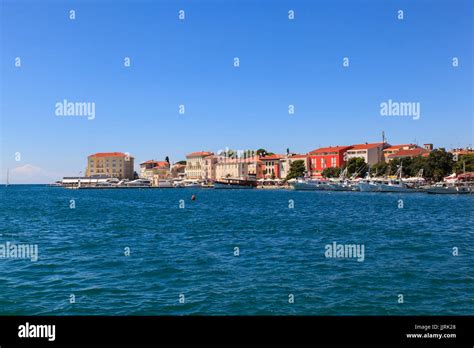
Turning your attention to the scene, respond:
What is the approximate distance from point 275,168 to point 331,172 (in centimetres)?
3108

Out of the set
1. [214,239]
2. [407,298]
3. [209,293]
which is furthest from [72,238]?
[407,298]

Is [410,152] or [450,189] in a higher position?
[410,152]

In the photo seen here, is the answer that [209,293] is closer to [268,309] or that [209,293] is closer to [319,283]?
[268,309]

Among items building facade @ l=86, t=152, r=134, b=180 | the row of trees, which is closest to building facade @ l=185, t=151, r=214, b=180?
building facade @ l=86, t=152, r=134, b=180

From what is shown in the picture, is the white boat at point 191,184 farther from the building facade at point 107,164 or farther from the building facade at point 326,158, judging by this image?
the building facade at point 326,158

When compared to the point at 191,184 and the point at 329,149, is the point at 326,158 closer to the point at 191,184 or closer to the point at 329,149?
the point at 329,149

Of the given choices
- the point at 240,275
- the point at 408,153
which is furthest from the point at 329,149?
the point at 240,275

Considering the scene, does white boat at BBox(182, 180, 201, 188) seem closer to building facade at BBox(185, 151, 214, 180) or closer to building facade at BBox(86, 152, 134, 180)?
building facade at BBox(185, 151, 214, 180)

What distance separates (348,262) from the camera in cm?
1578

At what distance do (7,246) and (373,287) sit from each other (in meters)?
16.5

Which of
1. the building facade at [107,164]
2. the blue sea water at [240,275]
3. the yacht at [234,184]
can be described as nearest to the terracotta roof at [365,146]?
the yacht at [234,184]

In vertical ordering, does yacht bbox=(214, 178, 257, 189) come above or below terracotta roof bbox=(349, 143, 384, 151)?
below

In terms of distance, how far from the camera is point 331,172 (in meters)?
129

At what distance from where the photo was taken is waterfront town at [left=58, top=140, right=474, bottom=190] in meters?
115
